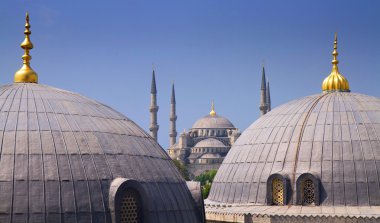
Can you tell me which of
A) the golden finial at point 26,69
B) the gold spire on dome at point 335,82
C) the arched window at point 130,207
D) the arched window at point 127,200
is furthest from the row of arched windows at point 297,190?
the arched window at point 130,207

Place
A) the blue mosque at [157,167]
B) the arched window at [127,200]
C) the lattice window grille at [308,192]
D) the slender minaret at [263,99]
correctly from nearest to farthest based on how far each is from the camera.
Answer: the blue mosque at [157,167] → the arched window at [127,200] → the lattice window grille at [308,192] → the slender minaret at [263,99]

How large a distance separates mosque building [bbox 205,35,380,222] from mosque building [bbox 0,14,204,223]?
9.84 meters

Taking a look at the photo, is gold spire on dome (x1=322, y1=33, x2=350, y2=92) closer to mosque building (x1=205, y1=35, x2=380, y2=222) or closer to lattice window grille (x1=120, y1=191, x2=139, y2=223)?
mosque building (x1=205, y1=35, x2=380, y2=222)

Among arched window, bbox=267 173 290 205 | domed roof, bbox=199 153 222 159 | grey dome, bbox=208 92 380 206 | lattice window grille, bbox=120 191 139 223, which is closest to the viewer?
lattice window grille, bbox=120 191 139 223

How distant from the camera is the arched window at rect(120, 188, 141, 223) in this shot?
879 inches

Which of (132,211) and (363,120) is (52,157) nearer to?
(132,211)

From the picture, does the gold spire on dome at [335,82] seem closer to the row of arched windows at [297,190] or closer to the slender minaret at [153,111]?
the row of arched windows at [297,190]

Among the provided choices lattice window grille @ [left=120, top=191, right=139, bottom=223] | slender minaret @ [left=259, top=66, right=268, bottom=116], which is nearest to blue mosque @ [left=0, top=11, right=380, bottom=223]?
lattice window grille @ [left=120, top=191, right=139, bottom=223]

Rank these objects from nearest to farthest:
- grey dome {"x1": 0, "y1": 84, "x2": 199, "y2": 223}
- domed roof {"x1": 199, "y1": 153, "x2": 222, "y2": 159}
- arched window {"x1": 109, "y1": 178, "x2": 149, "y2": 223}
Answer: grey dome {"x1": 0, "y1": 84, "x2": 199, "y2": 223}
arched window {"x1": 109, "y1": 178, "x2": 149, "y2": 223}
domed roof {"x1": 199, "y1": 153, "x2": 222, "y2": 159}

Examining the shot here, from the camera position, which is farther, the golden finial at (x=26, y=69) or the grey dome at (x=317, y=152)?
the grey dome at (x=317, y=152)

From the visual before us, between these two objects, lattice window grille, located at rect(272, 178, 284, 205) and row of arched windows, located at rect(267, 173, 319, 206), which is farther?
lattice window grille, located at rect(272, 178, 284, 205)

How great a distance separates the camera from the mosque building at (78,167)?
70.3 ft

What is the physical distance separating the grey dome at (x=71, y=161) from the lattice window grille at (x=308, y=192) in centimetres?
1049

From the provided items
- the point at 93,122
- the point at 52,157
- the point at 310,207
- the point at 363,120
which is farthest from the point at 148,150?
the point at 363,120
